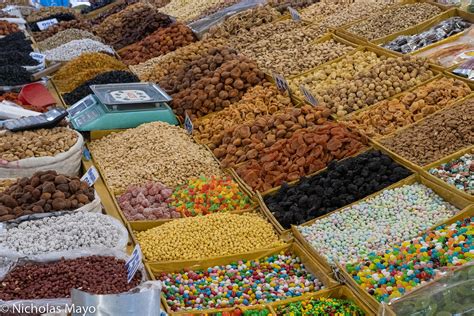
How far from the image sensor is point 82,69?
5148 millimetres

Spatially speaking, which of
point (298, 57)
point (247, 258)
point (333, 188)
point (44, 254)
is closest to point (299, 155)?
point (333, 188)

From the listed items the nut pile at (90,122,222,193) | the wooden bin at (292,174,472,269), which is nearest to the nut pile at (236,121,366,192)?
the nut pile at (90,122,222,193)

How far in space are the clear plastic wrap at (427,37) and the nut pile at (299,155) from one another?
134 centimetres

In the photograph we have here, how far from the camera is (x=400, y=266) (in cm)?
245

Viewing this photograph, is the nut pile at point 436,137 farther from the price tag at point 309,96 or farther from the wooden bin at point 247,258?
the wooden bin at point 247,258

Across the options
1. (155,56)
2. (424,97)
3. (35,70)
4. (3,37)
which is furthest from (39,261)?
(3,37)

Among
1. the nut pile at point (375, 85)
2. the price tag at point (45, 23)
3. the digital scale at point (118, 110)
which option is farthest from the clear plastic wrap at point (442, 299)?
the price tag at point (45, 23)

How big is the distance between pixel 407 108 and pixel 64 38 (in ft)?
12.8

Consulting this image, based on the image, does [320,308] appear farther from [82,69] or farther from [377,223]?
[82,69]

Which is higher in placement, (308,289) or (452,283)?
(452,283)

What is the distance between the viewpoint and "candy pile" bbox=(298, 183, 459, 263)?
268 centimetres

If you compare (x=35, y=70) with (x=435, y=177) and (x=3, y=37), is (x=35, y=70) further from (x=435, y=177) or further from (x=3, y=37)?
(x=435, y=177)

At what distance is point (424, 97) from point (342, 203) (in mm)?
1104

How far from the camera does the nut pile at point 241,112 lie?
3951 mm
